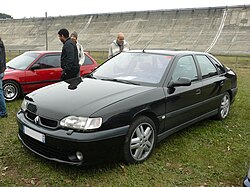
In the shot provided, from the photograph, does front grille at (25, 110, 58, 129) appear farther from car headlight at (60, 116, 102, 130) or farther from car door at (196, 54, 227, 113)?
car door at (196, 54, 227, 113)

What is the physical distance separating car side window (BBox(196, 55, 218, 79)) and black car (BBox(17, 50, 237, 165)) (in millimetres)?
25

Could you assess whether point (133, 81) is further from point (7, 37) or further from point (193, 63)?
point (7, 37)

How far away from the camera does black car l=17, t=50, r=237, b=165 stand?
3035 millimetres

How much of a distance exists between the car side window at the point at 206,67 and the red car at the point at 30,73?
11.8 feet

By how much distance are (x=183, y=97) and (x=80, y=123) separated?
5.79 feet

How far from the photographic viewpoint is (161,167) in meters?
3.52

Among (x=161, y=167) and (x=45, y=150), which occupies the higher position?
(x=45, y=150)

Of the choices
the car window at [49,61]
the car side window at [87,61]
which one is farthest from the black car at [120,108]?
the car side window at [87,61]

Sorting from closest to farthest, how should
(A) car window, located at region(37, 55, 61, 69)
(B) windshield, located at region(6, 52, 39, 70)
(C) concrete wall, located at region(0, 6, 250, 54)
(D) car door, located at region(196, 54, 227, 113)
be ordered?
(D) car door, located at region(196, 54, 227, 113), (B) windshield, located at region(6, 52, 39, 70), (A) car window, located at region(37, 55, 61, 69), (C) concrete wall, located at region(0, 6, 250, 54)

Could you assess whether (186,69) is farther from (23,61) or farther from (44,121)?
(23,61)

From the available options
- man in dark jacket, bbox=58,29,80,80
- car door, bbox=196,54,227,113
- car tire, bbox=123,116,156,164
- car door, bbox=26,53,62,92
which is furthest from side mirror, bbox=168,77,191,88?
car door, bbox=26,53,62,92

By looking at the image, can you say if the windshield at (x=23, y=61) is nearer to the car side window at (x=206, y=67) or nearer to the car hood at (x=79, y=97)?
the car hood at (x=79, y=97)

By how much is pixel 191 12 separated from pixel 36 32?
33.8 m

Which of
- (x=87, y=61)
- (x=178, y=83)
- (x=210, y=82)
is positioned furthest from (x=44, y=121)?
(x=87, y=61)
